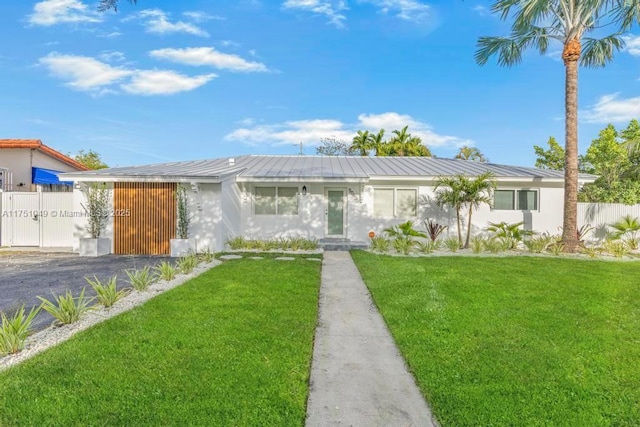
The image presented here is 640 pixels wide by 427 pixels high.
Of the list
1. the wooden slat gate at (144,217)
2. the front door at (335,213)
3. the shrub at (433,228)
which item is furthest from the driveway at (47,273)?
the shrub at (433,228)

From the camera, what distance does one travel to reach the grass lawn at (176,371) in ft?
9.41

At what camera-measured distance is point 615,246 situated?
12.3 metres

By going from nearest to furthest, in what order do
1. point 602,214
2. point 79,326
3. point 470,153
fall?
point 79,326, point 602,214, point 470,153

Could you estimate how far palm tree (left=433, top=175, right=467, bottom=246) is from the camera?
517 inches

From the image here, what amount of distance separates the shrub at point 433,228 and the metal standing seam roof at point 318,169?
1.94 meters

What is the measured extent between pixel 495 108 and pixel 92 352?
1948 centimetres

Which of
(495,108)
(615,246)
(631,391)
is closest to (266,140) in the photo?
(495,108)

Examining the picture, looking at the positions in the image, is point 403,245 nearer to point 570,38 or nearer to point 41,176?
point 570,38

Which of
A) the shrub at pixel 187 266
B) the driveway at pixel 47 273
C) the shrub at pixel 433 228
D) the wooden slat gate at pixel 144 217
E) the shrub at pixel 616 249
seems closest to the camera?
the driveway at pixel 47 273

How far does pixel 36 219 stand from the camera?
1351 centimetres

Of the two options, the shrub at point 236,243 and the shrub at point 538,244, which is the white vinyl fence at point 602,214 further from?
the shrub at point 236,243

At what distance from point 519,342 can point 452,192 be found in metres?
9.60

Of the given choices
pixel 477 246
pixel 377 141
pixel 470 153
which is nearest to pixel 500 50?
pixel 477 246

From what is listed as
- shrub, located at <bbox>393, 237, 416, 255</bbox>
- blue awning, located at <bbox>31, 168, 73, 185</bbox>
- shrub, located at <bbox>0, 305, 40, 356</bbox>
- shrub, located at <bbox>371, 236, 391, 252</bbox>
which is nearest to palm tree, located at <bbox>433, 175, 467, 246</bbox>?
shrub, located at <bbox>393, 237, 416, 255</bbox>
